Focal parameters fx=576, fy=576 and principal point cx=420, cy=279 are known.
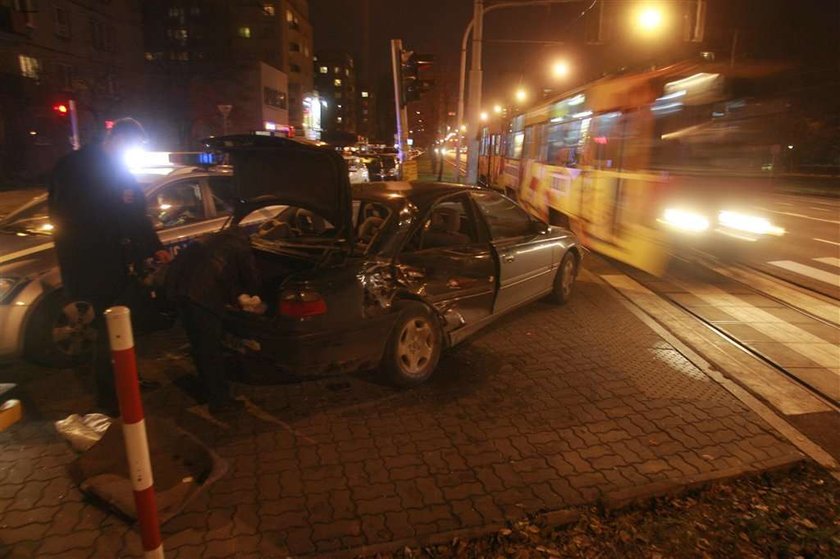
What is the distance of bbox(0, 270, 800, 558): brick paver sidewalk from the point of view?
9.72ft

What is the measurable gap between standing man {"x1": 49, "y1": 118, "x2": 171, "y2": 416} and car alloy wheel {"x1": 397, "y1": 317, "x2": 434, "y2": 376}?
205 centimetres

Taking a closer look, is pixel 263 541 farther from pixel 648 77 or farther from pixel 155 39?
pixel 155 39

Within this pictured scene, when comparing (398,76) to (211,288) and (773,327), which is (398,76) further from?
(211,288)

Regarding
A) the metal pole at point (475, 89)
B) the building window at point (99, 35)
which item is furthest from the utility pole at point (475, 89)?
the building window at point (99, 35)

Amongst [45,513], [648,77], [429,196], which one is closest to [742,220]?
[648,77]

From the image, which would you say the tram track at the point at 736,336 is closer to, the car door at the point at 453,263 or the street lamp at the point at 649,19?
the car door at the point at 453,263

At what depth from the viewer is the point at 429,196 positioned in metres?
5.02

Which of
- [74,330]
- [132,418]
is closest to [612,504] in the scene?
[132,418]

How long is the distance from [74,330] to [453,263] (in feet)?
10.7

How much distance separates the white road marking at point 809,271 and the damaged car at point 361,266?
6377 millimetres

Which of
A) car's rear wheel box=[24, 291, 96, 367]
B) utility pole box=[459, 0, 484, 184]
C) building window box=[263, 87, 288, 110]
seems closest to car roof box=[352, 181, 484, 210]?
car's rear wheel box=[24, 291, 96, 367]

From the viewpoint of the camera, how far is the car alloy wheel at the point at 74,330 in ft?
15.5

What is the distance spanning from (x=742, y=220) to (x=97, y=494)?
37.7 ft

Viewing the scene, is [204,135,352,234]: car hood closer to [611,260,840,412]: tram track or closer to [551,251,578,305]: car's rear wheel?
[551,251,578,305]: car's rear wheel
